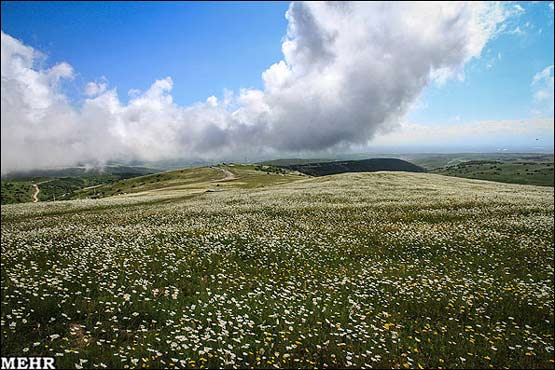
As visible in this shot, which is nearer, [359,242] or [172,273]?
[172,273]

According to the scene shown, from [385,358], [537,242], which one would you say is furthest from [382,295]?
[537,242]

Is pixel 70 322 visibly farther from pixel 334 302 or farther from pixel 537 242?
pixel 537 242

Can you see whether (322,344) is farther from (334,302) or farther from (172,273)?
(172,273)

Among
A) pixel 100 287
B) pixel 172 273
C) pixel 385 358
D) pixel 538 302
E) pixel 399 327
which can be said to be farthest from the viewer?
pixel 172 273

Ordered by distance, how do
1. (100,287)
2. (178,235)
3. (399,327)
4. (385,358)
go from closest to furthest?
(385,358), (399,327), (100,287), (178,235)

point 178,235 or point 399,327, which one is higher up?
point 178,235

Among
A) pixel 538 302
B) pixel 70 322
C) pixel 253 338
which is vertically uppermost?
pixel 70 322

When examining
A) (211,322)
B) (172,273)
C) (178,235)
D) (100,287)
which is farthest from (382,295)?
(178,235)
